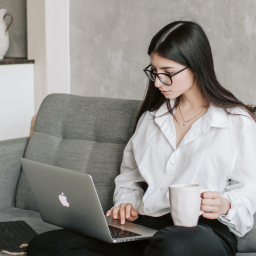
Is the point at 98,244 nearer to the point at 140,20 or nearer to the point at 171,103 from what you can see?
the point at 171,103

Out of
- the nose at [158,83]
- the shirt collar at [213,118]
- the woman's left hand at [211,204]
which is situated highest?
the nose at [158,83]

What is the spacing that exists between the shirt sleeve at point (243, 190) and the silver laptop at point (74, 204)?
246mm

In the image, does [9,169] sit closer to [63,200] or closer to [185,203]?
[63,200]

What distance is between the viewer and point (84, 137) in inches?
72.1

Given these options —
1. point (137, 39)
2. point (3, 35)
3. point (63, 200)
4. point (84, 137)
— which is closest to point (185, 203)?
point (63, 200)

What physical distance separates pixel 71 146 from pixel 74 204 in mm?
639

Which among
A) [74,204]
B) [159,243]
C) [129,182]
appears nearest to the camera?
[159,243]

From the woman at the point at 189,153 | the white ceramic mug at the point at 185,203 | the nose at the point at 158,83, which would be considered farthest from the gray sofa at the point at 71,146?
the white ceramic mug at the point at 185,203

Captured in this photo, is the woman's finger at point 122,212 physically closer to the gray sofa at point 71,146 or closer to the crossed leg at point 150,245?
the crossed leg at point 150,245

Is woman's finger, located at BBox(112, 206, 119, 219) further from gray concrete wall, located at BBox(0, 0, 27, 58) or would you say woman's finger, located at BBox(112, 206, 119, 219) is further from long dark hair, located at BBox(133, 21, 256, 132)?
gray concrete wall, located at BBox(0, 0, 27, 58)

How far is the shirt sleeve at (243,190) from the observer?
121 centimetres

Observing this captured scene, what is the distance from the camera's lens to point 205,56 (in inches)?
53.0

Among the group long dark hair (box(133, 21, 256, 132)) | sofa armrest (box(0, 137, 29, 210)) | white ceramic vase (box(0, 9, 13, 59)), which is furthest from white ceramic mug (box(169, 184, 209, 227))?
white ceramic vase (box(0, 9, 13, 59))

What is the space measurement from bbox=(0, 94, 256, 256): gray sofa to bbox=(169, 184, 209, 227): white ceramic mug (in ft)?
2.37
